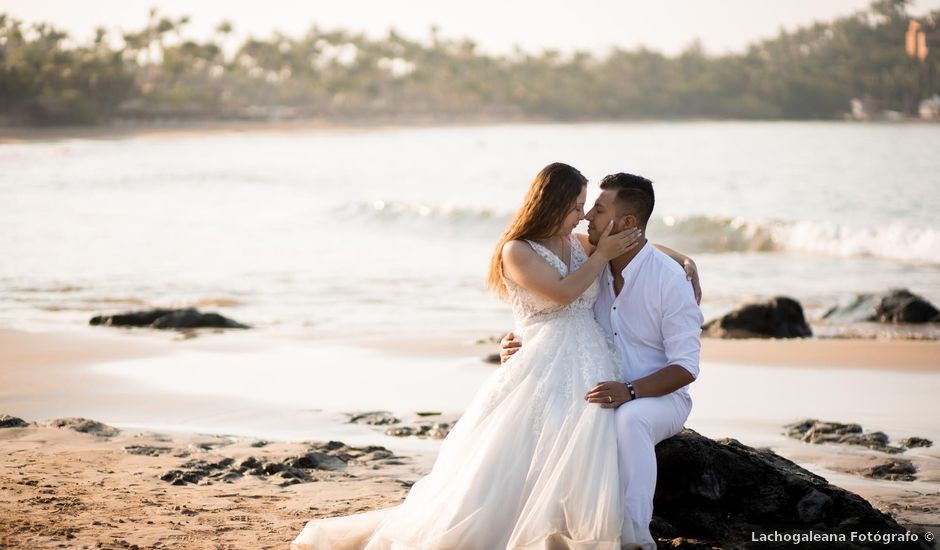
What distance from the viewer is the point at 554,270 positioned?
465 cm

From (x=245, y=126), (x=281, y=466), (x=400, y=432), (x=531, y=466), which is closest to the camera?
(x=531, y=466)

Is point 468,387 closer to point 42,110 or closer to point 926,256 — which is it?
point 926,256

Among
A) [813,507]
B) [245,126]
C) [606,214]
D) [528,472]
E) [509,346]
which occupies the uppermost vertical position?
[245,126]

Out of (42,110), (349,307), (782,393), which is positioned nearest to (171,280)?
(349,307)

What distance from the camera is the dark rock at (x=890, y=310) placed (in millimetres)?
12586

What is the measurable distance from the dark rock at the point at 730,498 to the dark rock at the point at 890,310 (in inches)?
329

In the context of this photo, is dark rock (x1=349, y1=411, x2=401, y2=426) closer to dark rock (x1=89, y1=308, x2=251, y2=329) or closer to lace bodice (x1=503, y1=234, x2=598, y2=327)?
lace bodice (x1=503, y1=234, x2=598, y2=327)

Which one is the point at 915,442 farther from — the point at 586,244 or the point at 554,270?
the point at 554,270

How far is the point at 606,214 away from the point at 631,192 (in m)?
0.13

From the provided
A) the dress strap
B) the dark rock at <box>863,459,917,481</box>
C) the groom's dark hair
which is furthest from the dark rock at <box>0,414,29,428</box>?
the dark rock at <box>863,459,917,481</box>

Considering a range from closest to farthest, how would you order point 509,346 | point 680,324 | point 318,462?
1. point 680,324
2. point 509,346
3. point 318,462

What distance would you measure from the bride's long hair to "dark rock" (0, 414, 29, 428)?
3717mm

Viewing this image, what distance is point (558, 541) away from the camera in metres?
4.30

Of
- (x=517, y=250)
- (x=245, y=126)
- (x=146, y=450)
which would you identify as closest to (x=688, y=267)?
(x=517, y=250)
